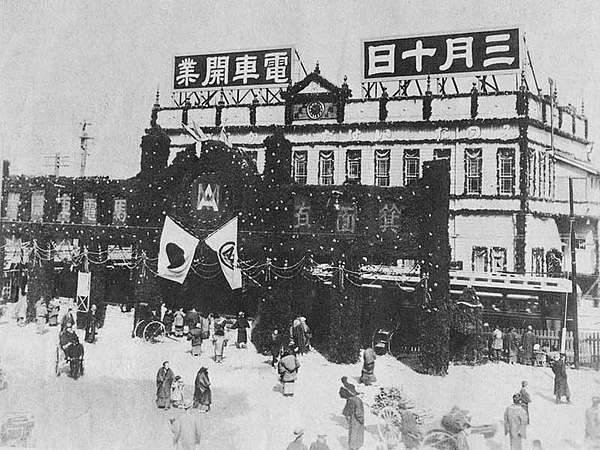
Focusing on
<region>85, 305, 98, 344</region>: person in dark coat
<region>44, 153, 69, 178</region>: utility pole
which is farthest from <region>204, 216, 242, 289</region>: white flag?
<region>44, 153, 69, 178</region>: utility pole

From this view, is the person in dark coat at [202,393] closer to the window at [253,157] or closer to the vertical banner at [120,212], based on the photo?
the vertical banner at [120,212]

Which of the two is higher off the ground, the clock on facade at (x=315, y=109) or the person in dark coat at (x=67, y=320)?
the clock on facade at (x=315, y=109)

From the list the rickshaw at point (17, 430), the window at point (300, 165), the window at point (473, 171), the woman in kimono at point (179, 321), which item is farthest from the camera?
the woman in kimono at point (179, 321)

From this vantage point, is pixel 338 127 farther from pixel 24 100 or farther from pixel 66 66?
pixel 24 100

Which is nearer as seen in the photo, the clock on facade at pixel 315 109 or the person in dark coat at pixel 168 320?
the clock on facade at pixel 315 109

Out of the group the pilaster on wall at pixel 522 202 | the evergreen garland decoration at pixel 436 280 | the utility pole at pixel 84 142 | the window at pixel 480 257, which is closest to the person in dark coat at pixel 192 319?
the utility pole at pixel 84 142

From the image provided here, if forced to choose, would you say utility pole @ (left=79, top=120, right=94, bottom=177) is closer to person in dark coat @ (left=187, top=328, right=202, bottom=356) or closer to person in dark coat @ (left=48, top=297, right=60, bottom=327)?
person in dark coat @ (left=48, top=297, right=60, bottom=327)

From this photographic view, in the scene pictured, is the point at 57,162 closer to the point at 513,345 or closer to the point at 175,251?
the point at 175,251
